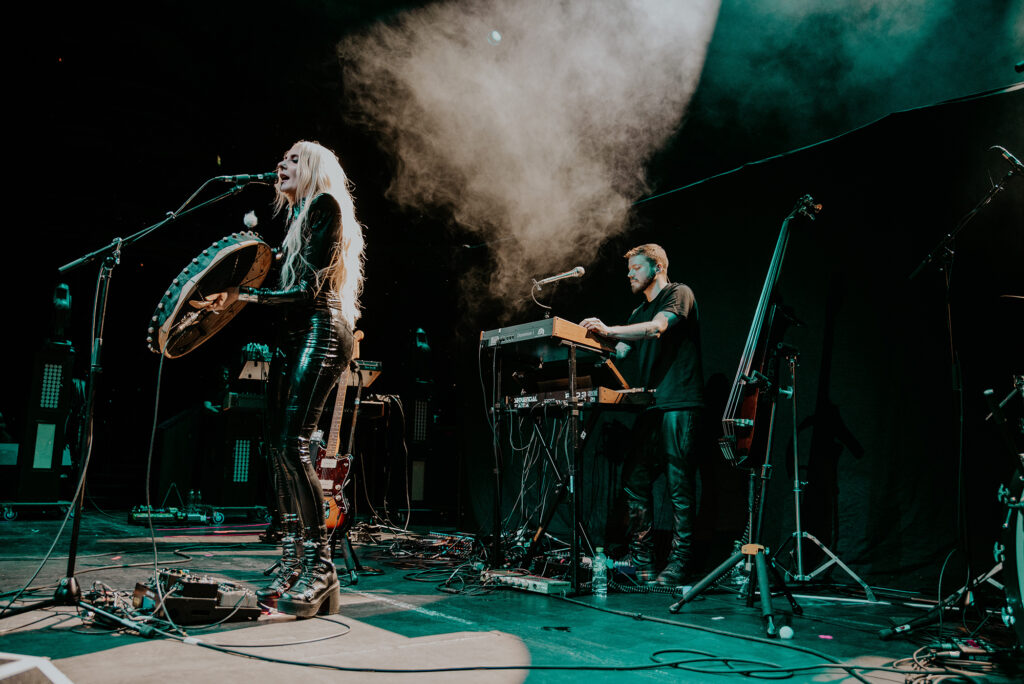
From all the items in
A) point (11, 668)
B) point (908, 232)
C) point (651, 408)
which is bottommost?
point (11, 668)

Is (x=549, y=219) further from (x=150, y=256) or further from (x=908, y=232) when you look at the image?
(x=150, y=256)

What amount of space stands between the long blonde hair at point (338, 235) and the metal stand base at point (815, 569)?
323cm

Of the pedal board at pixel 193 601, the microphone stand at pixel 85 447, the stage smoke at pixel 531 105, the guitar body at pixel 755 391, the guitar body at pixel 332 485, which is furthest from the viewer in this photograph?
the stage smoke at pixel 531 105

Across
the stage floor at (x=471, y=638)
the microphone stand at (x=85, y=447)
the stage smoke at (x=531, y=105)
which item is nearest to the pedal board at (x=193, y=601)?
the stage floor at (x=471, y=638)

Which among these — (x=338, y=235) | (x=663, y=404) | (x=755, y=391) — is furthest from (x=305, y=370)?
(x=663, y=404)

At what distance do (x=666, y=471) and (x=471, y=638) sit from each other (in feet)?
7.23

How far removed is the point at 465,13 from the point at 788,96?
2.97 meters

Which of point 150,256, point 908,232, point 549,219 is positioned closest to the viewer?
point 908,232

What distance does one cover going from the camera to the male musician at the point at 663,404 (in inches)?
176

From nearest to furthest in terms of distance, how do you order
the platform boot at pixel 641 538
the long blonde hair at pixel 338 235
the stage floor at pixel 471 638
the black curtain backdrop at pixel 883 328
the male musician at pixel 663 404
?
the stage floor at pixel 471 638 → the long blonde hair at pixel 338 235 → the black curtain backdrop at pixel 883 328 → the male musician at pixel 663 404 → the platform boot at pixel 641 538

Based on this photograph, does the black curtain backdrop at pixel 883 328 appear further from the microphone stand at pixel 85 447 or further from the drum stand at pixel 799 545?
the microphone stand at pixel 85 447

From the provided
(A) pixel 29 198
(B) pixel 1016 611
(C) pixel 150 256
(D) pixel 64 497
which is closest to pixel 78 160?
(A) pixel 29 198

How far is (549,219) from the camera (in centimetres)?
712

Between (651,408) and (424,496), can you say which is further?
(424,496)
